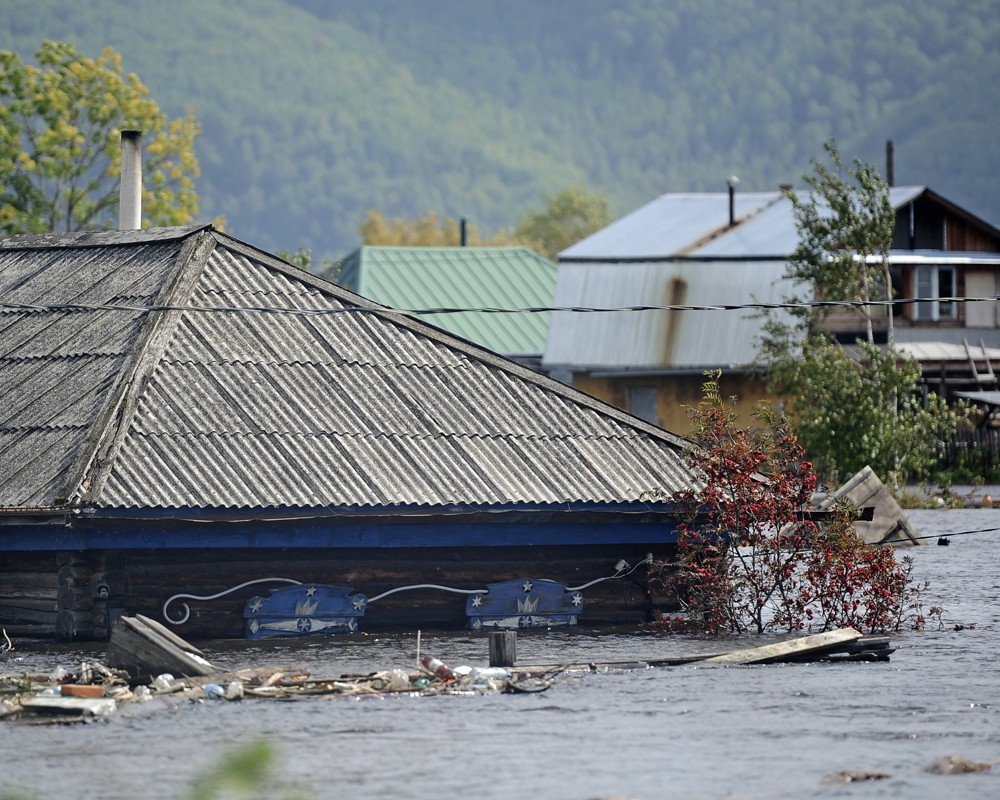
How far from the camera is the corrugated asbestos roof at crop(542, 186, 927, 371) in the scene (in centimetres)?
5450

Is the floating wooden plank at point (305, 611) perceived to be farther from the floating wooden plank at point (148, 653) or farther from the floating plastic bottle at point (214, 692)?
the floating plastic bottle at point (214, 692)

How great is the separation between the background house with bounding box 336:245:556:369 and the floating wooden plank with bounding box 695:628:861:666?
39002 millimetres

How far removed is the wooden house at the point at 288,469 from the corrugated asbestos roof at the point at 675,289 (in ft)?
106

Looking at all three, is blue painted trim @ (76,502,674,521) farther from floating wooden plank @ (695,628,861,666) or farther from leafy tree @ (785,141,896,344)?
leafy tree @ (785,141,896,344)

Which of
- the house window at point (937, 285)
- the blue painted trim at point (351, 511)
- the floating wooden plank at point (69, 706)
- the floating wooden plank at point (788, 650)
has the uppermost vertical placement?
the house window at point (937, 285)

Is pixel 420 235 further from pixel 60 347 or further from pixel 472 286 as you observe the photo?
pixel 60 347

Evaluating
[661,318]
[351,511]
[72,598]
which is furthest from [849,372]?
[72,598]

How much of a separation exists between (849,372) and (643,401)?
13.8 metres

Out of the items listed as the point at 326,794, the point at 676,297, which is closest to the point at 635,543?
the point at 326,794

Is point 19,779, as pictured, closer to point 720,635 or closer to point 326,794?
point 326,794

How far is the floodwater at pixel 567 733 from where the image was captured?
1248 cm

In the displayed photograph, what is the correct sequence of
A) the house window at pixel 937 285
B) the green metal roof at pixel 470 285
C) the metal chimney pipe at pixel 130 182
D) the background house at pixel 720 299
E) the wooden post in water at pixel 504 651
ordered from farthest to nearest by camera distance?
the green metal roof at pixel 470 285
the house window at pixel 937 285
the background house at pixel 720 299
the metal chimney pipe at pixel 130 182
the wooden post in water at pixel 504 651

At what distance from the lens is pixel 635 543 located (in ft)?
67.3

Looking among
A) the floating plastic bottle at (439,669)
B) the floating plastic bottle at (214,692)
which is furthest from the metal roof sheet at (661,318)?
the floating plastic bottle at (214,692)
